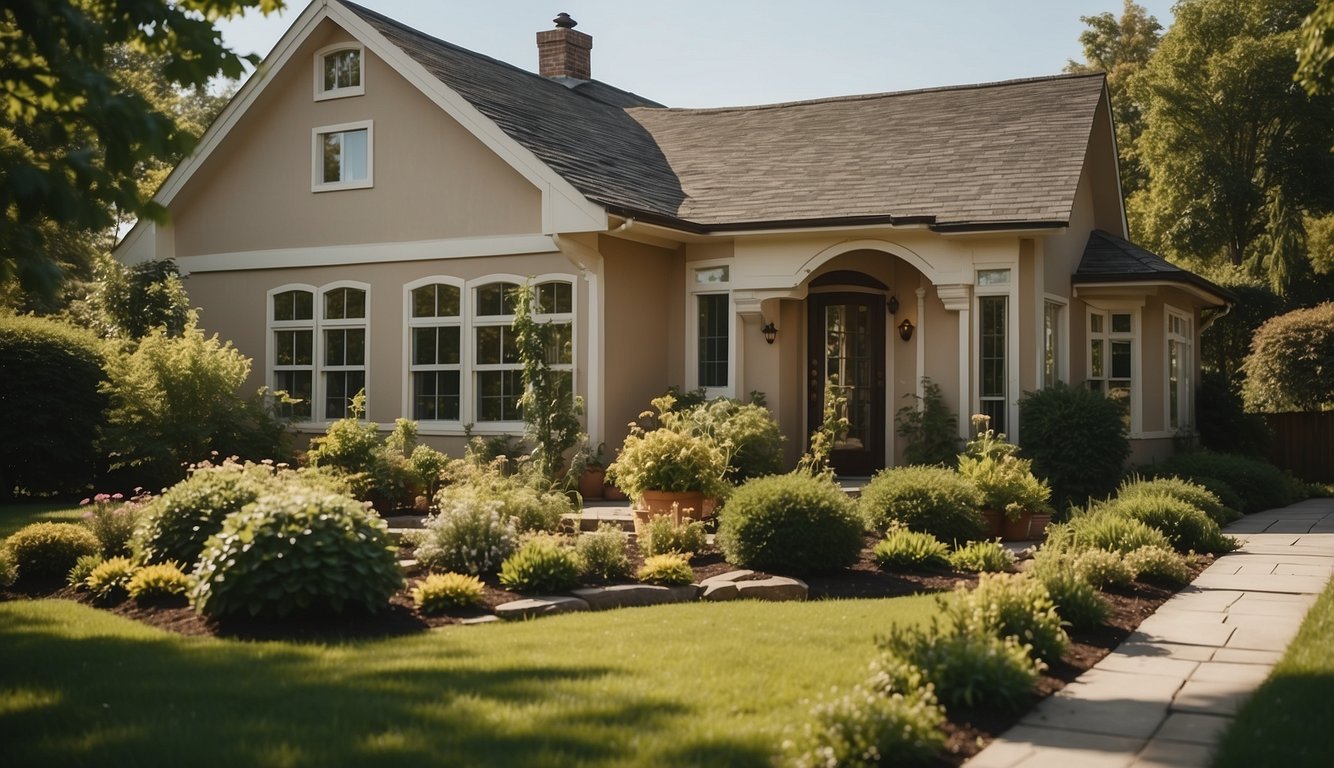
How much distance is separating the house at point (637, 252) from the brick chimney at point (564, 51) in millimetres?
4241

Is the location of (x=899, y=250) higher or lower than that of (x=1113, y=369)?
higher

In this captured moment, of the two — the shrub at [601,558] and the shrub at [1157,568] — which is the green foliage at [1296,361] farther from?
the shrub at [601,558]

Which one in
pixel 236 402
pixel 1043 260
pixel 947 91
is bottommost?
pixel 236 402

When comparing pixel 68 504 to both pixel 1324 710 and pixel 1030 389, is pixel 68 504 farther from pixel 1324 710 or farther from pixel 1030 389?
pixel 1324 710

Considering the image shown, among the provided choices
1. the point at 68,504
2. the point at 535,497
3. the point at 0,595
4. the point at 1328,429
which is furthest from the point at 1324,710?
the point at 1328,429

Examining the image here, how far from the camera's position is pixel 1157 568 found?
934cm

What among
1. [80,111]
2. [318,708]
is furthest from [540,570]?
[80,111]

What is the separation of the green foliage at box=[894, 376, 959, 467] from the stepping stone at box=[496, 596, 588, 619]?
6.84 m

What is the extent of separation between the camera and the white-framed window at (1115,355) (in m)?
17.0

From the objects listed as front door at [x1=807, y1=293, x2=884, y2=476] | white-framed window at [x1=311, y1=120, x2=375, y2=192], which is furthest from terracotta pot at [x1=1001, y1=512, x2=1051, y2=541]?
white-framed window at [x1=311, y1=120, x2=375, y2=192]

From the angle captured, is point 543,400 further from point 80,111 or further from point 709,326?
point 80,111

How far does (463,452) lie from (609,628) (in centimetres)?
855

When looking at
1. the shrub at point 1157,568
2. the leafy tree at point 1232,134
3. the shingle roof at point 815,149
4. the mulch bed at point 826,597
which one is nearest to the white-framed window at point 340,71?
the shingle roof at point 815,149

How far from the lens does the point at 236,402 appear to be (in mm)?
14734
